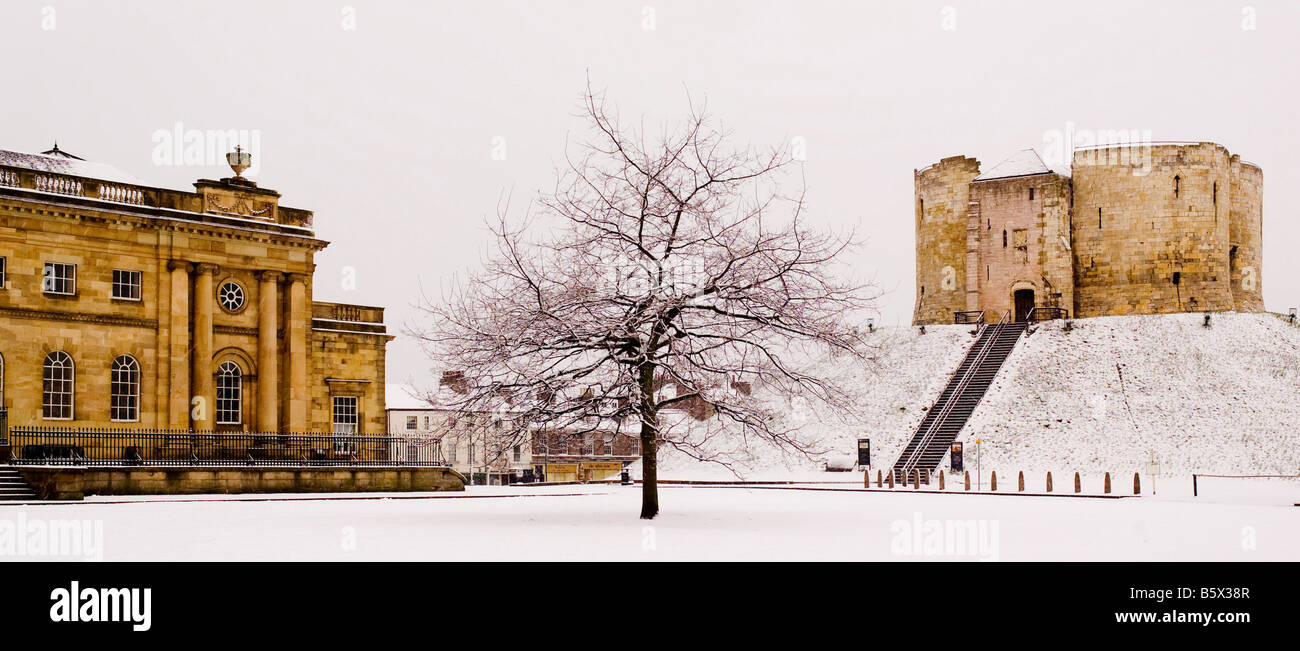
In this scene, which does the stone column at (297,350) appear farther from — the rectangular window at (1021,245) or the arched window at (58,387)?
the rectangular window at (1021,245)

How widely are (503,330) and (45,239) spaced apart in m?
19.9

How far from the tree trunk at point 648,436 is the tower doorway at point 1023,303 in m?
49.2

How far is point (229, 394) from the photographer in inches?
1543

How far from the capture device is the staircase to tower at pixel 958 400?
48125 millimetres

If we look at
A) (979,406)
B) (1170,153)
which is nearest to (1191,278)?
(1170,153)

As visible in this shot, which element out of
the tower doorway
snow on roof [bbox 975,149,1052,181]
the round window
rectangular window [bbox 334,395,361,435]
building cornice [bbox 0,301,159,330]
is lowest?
rectangular window [bbox 334,395,361,435]

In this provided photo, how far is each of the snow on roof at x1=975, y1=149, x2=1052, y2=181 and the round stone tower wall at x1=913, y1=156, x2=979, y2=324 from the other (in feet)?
4.24

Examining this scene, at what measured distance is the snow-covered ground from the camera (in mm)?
16016

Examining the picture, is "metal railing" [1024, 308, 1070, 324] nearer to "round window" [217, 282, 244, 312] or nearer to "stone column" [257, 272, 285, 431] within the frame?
"stone column" [257, 272, 285, 431]

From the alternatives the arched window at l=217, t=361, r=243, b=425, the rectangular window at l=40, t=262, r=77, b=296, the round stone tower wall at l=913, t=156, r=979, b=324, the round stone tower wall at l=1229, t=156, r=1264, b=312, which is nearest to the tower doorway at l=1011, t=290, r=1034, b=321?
the round stone tower wall at l=913, t=156, r=979, b=324

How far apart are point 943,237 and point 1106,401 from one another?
18694 millimetres

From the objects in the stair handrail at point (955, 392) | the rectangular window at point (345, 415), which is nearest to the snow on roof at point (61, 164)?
A: the rectangular window at point (345, 415)

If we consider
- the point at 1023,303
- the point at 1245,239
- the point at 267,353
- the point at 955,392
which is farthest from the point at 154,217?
the point at 1245,239
